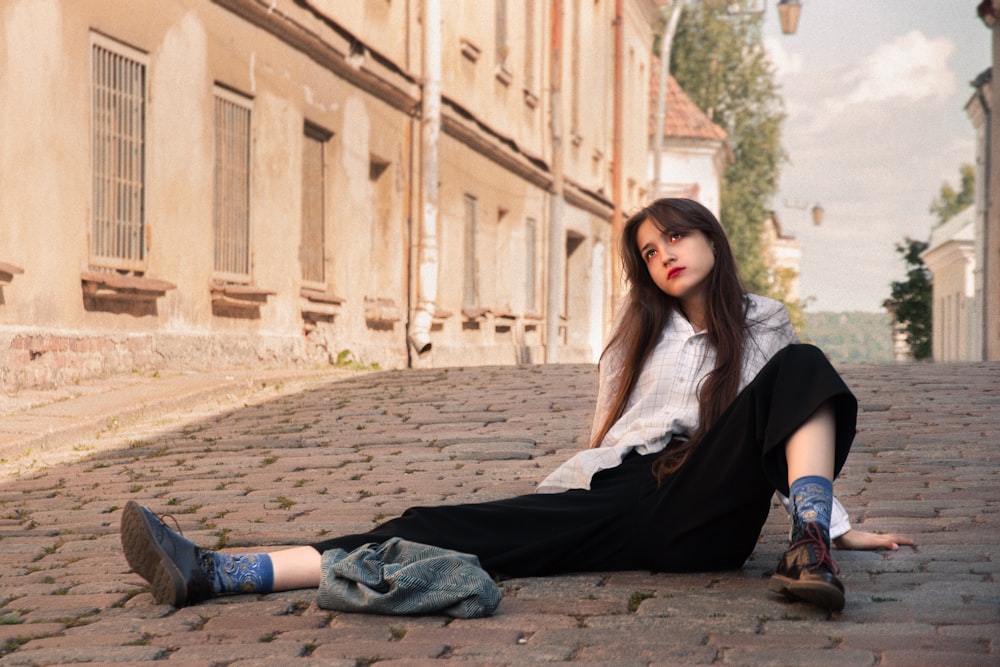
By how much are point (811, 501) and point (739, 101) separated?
49.8m

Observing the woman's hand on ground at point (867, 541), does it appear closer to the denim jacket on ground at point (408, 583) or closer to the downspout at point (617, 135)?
the denim jacket on ground at point (408, 583)

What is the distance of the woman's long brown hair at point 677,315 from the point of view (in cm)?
415

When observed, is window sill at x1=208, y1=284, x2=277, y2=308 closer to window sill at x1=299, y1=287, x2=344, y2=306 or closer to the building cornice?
window sill at x1=299, y1=287, x2=344, y2=306

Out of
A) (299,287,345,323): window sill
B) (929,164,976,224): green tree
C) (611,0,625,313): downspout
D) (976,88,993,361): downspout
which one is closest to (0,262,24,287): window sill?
(299,287,345,323): window sill

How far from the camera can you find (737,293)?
4.27 metres

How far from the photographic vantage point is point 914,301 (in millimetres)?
39312

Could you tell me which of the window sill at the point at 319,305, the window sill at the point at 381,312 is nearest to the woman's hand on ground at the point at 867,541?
the window sill at the point at 319,305

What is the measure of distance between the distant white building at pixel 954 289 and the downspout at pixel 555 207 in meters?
13.3

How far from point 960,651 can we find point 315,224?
12.2m

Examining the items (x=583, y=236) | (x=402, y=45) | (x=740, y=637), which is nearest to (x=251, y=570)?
(x=740, y=637)

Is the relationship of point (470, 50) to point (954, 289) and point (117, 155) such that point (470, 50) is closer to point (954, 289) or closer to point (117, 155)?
point (117, 155)

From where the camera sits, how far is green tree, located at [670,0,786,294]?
166 feet

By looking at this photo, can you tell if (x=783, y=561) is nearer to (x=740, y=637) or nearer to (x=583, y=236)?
(x=740, y=637)

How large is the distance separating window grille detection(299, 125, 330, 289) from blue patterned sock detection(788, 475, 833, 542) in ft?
36.7
